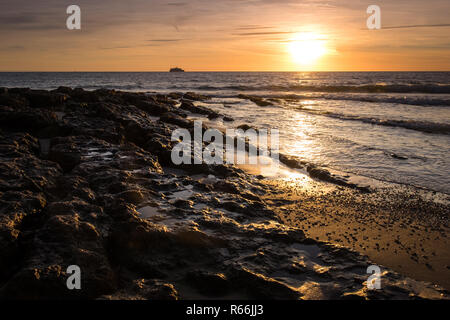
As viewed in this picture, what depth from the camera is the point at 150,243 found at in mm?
3195

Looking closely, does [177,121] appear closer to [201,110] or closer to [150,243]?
A: [201,110]

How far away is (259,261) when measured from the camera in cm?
A: 320

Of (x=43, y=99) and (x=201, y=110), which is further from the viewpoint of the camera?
(x=201, y=110)

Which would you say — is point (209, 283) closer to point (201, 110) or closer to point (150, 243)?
point (150, 243)

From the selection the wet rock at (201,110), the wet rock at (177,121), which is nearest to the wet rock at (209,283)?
the wet rock at (177,121)

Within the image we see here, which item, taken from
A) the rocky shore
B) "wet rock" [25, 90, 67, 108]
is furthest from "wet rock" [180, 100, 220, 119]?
the rocky shore

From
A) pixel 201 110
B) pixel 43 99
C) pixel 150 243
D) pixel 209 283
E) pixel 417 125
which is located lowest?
pixel 209 283

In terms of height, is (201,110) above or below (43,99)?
above

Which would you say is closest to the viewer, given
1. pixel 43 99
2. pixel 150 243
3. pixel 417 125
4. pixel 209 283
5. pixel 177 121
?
pixel 209 283

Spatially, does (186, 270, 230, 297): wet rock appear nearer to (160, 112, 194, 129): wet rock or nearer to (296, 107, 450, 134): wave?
(160, 112, 194, 129): wet rock

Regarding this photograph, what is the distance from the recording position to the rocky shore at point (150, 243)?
104 inches

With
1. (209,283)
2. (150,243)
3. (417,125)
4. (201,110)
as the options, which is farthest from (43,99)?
(417,125)

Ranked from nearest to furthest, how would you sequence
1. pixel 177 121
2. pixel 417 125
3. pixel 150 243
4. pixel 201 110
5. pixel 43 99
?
pixel 150 243, pixel 177 121, pixel 43 99, pixel 417 125, pixel 201 110
